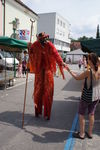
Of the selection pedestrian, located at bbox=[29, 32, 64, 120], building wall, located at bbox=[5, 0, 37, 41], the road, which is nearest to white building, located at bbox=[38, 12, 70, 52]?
building wall, located at bbox=[5, 0, 37, 41]

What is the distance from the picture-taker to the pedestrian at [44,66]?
475 centimetres

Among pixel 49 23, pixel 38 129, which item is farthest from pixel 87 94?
pixel 49 23

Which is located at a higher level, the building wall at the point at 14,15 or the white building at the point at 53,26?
the white building at the point at 53,26

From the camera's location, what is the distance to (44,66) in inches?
195

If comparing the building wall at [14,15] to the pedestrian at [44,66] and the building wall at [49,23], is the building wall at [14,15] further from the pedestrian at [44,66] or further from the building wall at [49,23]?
the building wall at [49,23]

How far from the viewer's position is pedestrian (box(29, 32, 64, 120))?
4.75 meters

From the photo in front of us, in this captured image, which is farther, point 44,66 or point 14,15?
point 14,15

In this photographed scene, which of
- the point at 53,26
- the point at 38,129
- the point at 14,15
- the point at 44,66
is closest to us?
the point at 38,129

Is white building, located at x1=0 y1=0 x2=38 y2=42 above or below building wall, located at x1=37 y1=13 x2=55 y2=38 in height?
below

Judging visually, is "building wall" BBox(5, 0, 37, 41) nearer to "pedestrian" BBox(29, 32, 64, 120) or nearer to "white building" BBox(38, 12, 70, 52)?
"pedestrian" BBox(29, 32, 64, 120)

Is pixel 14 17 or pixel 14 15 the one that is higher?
pixel 14 15

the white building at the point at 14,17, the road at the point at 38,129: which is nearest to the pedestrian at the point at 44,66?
the road at the point at 38,129

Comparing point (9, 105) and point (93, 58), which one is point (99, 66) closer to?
point (93, 58)

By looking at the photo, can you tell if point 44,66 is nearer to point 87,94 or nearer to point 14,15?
point 87,94
